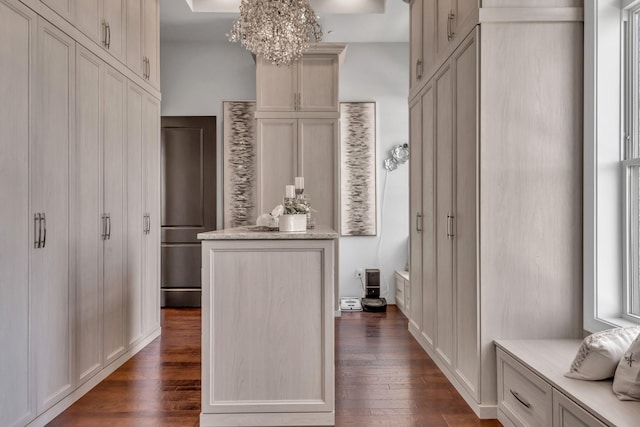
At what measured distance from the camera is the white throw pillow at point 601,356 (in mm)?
1795

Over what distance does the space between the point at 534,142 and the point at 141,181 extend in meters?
2.85

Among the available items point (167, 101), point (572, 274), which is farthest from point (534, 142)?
point (167, 101)

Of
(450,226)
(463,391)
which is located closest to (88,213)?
(450,226)

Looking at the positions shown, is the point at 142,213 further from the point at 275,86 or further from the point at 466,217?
the point at 466,217

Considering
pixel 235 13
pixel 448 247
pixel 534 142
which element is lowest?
pixel 448 247

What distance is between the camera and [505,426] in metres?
2.25

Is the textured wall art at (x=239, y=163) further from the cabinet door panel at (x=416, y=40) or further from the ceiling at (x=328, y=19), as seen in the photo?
the cabinet door panel at (x=416, y=40)

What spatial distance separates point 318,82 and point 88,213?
2817mm

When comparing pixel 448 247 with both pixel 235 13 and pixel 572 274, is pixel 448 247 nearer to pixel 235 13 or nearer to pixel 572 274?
pixel 572 274

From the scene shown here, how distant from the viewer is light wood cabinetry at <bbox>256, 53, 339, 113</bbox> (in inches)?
188

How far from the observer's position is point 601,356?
1796 mm

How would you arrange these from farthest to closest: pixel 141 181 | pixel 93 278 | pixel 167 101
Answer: pixel 167 101, pixel 141 181, pixel 93 278

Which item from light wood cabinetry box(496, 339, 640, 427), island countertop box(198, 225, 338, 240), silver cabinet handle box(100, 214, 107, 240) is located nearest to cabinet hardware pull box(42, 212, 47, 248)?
silver cabinet handle box(100, 214, 107, 240)

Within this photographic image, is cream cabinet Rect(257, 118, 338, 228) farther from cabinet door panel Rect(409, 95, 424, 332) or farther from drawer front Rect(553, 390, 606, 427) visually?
drawer front Rect(553, 390, 606, 427)
